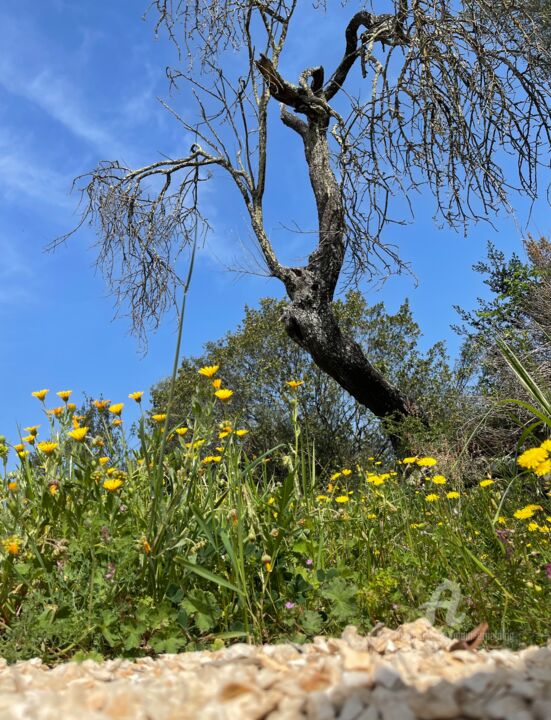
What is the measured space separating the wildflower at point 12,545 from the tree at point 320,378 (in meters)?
7.03

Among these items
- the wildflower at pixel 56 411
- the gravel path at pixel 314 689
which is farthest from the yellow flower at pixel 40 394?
the gravel path at pixel 314 689

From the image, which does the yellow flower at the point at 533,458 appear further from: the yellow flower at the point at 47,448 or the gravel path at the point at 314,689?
the yellow flower at the point at 47,448

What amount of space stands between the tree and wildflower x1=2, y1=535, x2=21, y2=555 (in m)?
7.03

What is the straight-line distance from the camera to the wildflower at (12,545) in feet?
7.14

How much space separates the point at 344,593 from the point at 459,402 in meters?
5.69

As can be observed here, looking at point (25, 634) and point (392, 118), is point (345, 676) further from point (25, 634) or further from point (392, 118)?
point (392, 118)

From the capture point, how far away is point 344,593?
6.62ft

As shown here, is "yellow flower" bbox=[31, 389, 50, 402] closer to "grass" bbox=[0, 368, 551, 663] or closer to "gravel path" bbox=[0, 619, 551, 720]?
"grass" bbox=[0, 368, 551, 663]

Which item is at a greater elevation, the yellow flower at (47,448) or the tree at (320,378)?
the tree at (320,378)

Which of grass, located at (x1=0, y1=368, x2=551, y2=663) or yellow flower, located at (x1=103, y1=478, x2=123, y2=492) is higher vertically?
yellow flower, located at (x1=103, y1=478, x2=123, y2=492)

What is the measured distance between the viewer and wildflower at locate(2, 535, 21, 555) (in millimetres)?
2178

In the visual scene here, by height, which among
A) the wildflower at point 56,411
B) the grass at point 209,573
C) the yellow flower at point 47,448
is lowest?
the grass at point 209,573

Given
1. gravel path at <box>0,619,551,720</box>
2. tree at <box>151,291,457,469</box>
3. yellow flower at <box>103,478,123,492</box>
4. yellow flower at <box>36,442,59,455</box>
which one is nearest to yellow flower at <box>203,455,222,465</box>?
yellow flower at <box>103,478,123,492</box>

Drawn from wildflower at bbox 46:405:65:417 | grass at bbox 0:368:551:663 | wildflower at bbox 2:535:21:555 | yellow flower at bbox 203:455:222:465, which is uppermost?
wildflower at bbox 46:405:65:417
